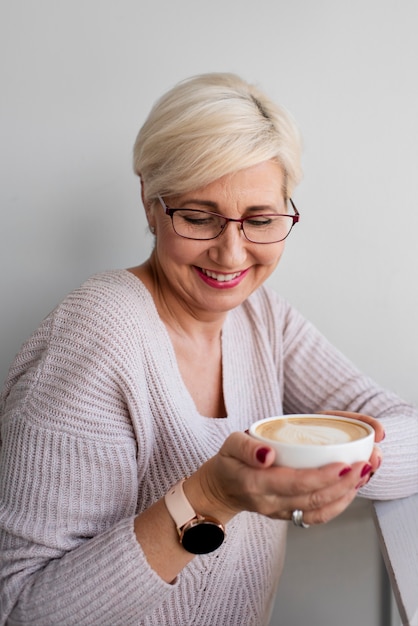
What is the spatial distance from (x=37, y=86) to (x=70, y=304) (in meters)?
0.61

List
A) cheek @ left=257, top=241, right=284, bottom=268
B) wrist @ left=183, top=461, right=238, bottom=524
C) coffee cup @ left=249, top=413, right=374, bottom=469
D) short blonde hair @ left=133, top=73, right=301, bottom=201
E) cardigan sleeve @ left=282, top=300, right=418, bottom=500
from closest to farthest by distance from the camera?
coffee cup @ left=249, top=413, right=374, bottom=469
wrist @ left=183, top=461, right=238, bottom=524
short blonde hair @ left=133, top=73, right=301, bottom=201
cheek @ left=257, top=241, right=284, bottom=268
cardigan sleeve @ left=282, top=300, right=418, bottom=500

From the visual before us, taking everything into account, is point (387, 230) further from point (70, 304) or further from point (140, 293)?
point (70, 304)

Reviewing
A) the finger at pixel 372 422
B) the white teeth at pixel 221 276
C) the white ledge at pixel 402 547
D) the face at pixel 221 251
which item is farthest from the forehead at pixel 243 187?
the white ledge at pixel 402 547

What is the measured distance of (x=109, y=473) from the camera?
3.45 ft

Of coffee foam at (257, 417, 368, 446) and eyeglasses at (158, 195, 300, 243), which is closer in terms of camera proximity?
coffee foam at (257, 417, 368, 446)

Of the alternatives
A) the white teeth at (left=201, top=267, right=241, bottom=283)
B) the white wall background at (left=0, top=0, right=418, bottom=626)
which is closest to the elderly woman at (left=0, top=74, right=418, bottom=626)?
the white teeth at (left=201, top=267, right=241, bottom=283)

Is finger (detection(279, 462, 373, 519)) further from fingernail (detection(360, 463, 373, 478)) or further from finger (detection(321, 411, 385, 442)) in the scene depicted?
finger (detection(321, 411, 385, 442))

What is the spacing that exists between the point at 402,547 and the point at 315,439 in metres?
Result: 0.45

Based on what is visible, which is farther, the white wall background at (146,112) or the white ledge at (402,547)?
the white wall background at (146,112)

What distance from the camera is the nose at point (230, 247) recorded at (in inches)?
44.7

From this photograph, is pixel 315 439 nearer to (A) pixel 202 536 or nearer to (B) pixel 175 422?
(A) pixel 202 536

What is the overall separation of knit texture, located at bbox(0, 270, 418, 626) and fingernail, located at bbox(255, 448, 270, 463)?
0.26 meters

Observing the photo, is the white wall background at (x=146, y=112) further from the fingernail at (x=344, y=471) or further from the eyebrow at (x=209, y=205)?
the fingernail at (x=344, y=471)

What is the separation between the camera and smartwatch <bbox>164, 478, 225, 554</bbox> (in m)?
0.95
